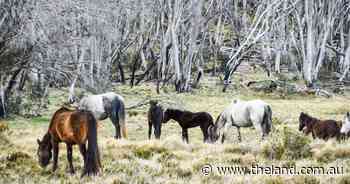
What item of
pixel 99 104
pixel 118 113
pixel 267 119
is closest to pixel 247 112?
pixel 267 119

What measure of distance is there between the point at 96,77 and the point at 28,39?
7.21 metres

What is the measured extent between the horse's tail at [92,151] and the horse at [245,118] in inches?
227

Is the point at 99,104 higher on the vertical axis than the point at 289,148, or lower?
higher

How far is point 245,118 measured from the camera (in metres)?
14.7

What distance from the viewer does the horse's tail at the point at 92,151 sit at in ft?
29.7

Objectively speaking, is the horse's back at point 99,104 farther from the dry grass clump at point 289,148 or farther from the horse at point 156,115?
the dry grass clump at point 289,148

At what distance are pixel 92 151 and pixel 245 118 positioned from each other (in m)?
6.30

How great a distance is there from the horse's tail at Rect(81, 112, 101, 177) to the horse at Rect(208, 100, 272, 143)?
576 centimetres

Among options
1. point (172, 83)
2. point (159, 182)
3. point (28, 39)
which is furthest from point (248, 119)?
point (172, 83)

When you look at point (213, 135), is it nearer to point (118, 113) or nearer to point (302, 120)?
point (302, 120)

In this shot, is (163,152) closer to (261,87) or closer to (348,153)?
(348,153)

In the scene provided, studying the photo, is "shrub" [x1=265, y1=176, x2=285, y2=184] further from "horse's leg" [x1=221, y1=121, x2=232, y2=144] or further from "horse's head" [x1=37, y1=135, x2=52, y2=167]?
"horse's leg" [x1=221, y1=121, x2=232, y2=144]

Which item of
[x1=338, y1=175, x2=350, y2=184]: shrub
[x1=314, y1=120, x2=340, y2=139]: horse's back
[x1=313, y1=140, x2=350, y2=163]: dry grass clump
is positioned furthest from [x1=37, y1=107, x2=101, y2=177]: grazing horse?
[x1=314, y1=120, x2=340, y2=139]: horse's back

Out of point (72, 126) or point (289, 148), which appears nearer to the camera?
point (72, 126)
